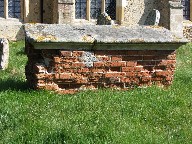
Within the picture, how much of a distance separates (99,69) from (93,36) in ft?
1.78

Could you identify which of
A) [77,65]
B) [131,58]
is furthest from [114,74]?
[77,65]

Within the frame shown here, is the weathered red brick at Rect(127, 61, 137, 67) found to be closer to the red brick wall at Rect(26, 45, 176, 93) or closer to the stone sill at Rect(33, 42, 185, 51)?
the red brick wall at Rect(26, 45, 176, 93)

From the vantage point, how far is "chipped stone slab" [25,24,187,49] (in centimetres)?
655

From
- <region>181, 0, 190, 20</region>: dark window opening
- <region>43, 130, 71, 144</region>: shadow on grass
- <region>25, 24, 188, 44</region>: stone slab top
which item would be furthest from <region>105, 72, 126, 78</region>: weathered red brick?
<region>181, 0, 190, 20</region>: dark window opening

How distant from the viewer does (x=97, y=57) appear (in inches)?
269

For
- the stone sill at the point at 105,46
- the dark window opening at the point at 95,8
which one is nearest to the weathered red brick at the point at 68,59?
the stone sill at the point at 105,46

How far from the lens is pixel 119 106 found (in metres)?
5.91

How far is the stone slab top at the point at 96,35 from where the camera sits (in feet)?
21.5

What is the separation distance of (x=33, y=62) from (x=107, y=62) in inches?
47.7

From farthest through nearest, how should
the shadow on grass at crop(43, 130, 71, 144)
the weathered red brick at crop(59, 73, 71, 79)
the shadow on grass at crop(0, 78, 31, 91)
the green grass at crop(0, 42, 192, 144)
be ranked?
the shadow on grass at crop(0, 78, 31, 91) < the weathered red brick at crop(59, 73, 71, 79) < the green grass at crop(0, 42, 192, 144) < the shadow on grass at crop(43, 130, 71, 144)

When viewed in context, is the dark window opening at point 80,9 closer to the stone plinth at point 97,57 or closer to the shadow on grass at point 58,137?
the stone plinth at point 97,57

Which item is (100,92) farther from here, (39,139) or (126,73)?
(39,139)

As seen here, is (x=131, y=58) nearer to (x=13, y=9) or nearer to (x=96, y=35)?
(x=96, y=35)

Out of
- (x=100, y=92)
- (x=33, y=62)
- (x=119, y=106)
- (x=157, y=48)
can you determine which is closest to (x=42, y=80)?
(x=33, y=62)
